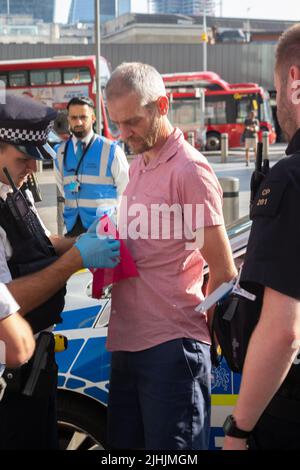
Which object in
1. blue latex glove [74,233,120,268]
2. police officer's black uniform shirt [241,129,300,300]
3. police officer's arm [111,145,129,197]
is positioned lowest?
police officer's arm [111,145,129,197]

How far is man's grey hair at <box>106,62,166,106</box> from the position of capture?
7.34ft

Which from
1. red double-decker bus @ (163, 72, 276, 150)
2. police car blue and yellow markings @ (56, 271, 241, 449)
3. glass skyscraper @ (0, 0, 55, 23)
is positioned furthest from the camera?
glass skyscraper @ (0, 0, 55, 23)

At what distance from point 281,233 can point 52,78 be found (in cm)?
2179

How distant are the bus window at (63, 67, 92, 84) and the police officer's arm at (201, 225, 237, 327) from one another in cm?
2051

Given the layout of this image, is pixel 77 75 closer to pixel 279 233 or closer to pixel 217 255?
pixel 217 255

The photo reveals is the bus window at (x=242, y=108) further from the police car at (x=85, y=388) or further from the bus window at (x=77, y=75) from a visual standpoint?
the police car at (x=85, y=388)

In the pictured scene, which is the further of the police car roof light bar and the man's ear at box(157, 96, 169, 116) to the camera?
the man's ear at box(157, 96, 169, 116)

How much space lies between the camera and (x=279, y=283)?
163 centimetres

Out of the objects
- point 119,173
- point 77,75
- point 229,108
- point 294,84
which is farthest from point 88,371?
point 229,108

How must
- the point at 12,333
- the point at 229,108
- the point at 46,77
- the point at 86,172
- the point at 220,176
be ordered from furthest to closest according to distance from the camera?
1. the point at 229,108
2. the point at 46,77
3. the point at 220,176
4. the point at 86,172
5. the point at 12,333

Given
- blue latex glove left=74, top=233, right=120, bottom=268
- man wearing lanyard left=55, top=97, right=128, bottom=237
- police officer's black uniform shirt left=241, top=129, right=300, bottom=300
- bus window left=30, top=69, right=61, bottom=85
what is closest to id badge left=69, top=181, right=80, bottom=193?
man wearing lanyard left=55, top=97, right=128, bottom=237

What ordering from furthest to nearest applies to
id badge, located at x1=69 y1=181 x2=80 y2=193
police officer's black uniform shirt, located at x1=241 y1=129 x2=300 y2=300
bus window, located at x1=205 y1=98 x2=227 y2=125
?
bus window, located at x1=205 y1=98 x2=227 y2=125 → id badge, located at x1=69 y1=181 x2=80 y2=193 → police officer's black uniform shirt, located at x1=241 y1=129 x2=300 y2=300

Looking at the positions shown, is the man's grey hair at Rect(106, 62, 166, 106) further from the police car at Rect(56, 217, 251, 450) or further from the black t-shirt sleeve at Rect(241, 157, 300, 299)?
the police car at Rect(56, 217, 251, 450)
